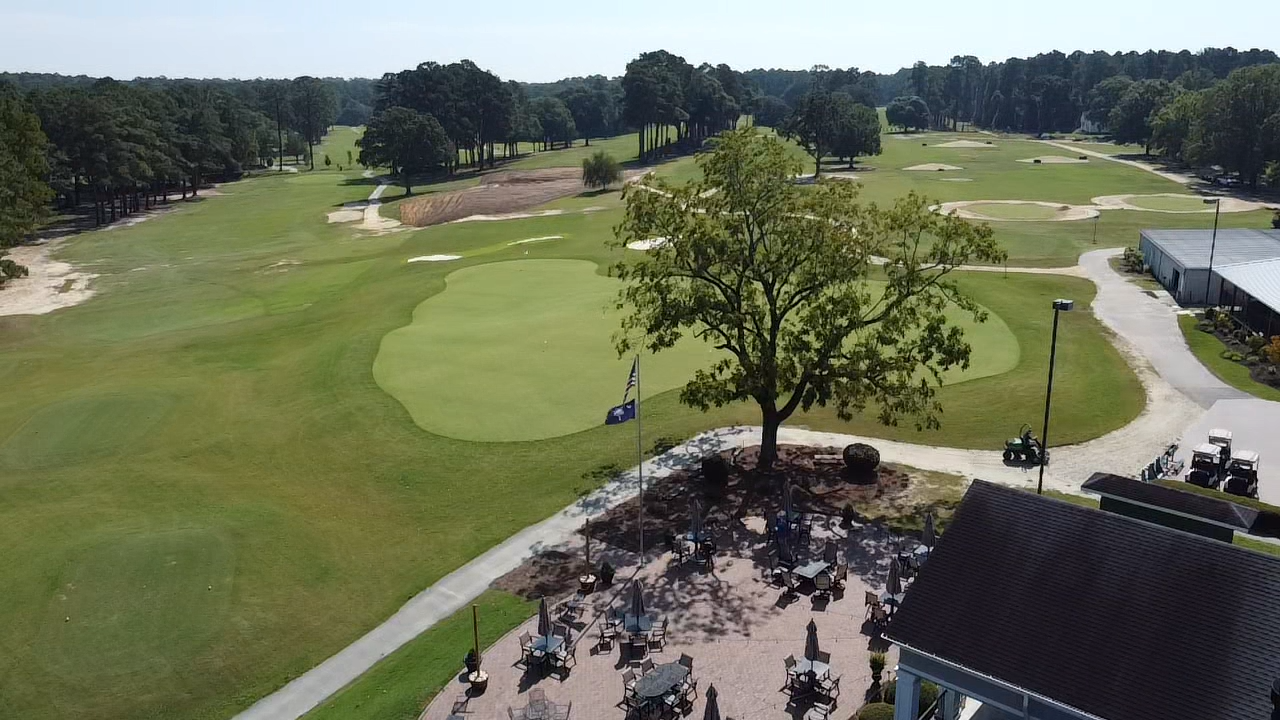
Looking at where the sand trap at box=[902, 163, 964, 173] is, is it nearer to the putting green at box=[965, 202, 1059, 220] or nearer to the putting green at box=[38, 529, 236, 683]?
the putting green at box=[965, 202, 1059, 220]

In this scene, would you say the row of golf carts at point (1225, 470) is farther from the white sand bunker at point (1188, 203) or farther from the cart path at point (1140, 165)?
the cart path at point (1140, 165)

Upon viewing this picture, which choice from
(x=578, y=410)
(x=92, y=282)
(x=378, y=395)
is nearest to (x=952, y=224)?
(x=578, y=410)

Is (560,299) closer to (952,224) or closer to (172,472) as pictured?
(172,472)

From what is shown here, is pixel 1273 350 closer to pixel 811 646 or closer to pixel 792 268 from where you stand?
pixel 792 268

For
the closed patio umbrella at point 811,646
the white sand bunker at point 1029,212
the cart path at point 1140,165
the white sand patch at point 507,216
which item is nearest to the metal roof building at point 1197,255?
the white sand bunker at point 1029,212

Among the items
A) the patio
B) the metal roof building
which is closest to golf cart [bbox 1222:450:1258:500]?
the patio

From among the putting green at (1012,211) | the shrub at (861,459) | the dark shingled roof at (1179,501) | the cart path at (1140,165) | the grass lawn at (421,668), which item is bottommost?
the grass lawn at (421,668)
